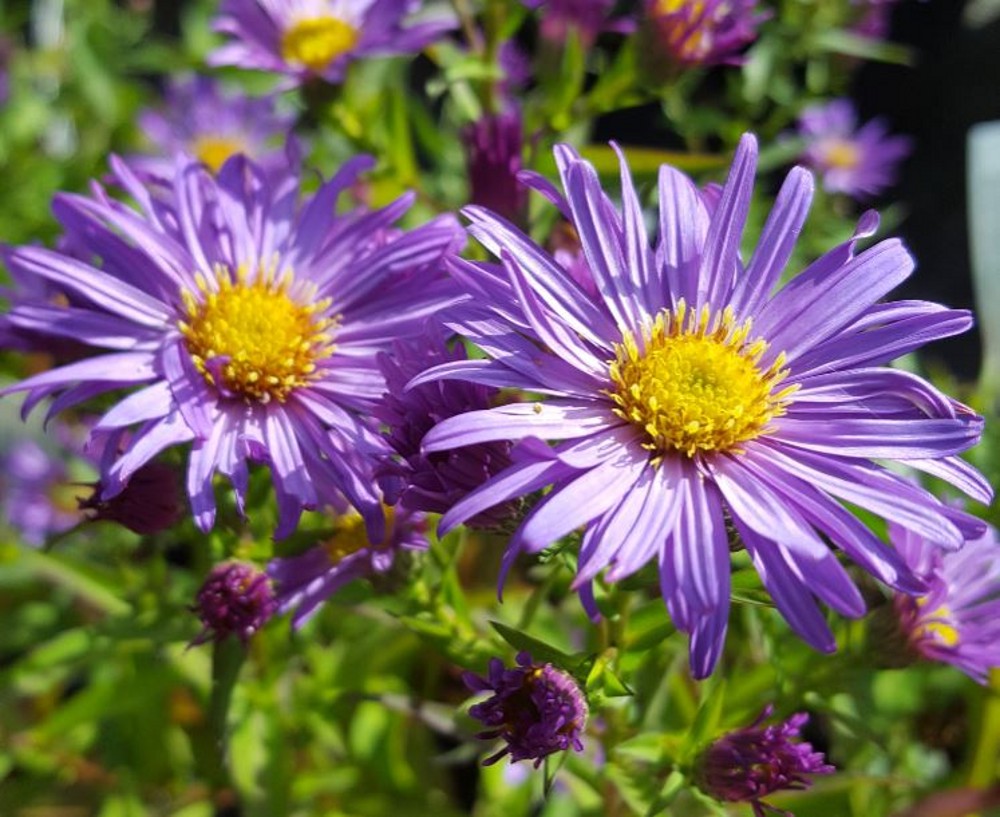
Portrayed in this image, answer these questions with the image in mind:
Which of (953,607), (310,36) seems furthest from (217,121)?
(953,607)

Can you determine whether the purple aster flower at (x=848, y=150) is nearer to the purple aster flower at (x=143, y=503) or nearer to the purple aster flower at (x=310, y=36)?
the purple aster flower at (x=310, y=36)

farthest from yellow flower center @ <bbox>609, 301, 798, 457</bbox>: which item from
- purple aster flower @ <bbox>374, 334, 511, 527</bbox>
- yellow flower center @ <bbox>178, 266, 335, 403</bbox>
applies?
yellow flower center @ <bbox>178, 266, 335, 403</bbox>

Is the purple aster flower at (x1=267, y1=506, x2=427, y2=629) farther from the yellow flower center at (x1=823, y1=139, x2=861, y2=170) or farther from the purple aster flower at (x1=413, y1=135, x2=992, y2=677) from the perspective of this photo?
the yellow flower center at (x1=823, y1=139, x2=861, y2=170)

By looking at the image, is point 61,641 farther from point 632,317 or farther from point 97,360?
point 632,317

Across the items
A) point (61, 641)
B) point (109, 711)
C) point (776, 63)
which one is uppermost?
point (776, 63)

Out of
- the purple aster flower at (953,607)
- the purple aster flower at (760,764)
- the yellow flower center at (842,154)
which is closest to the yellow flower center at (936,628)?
the purple aster flower at (953,607)

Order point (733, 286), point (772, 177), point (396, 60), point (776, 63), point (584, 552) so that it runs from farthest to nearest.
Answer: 1. point (772, 177)
2. point (396, 60)
3. point (776, 63)
4. point (733, 286)
5. point (584, 552)

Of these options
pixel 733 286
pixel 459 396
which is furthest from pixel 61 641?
pixel 733 286
